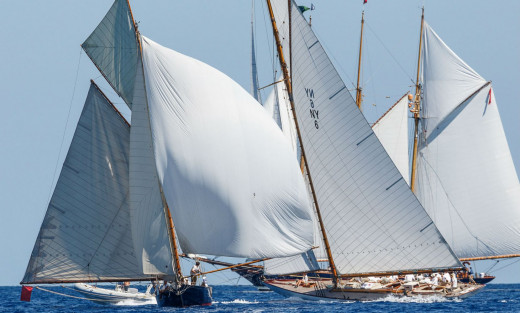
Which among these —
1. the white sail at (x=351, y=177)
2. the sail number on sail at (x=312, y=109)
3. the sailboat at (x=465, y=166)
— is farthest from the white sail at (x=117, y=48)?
the sailboat at (x=465, y=166)

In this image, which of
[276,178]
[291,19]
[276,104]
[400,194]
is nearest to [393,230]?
[400,194]

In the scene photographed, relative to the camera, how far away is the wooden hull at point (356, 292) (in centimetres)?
5431

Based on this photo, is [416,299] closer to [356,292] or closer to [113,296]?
[356,292]

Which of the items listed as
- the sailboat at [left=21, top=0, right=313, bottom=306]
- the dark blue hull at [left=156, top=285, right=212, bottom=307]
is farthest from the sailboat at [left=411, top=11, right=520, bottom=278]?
the sailboat at [left=21, top=0, right=313, bottom=306]

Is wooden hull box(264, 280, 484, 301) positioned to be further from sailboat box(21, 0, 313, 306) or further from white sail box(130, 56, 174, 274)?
white sail box(130, 56, 174, 274)

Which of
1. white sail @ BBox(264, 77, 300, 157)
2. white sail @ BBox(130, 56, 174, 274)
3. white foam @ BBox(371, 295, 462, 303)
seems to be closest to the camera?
white sail @ BBox(130, 56, 174, 274)

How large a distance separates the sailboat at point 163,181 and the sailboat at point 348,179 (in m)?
2.07

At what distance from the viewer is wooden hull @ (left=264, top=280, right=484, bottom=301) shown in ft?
178

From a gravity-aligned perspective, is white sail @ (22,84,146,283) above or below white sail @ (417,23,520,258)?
below

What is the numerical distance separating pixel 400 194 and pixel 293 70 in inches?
293

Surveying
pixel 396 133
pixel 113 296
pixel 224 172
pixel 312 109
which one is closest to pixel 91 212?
pixel 224 172

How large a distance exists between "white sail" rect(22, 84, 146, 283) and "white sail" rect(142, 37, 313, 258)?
518 centimetres

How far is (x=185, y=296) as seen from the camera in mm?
52656

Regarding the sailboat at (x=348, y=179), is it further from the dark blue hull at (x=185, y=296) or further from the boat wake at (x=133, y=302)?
the boat wake at (x=133, y=302)
